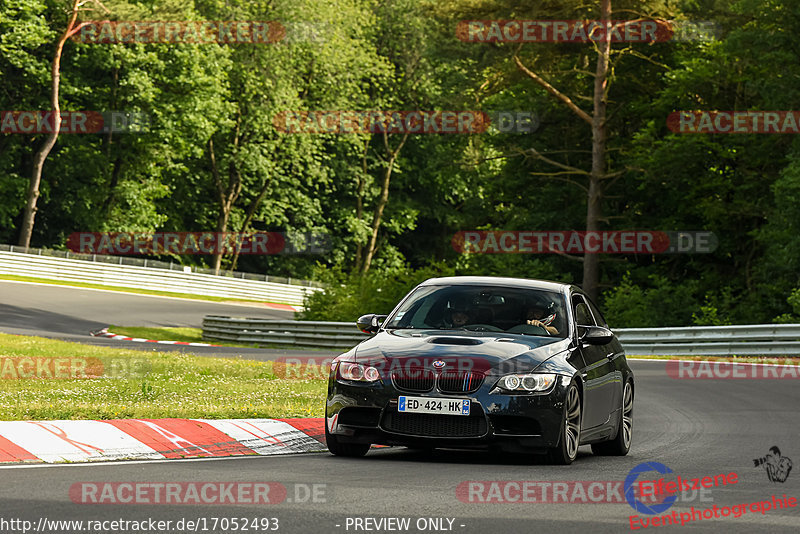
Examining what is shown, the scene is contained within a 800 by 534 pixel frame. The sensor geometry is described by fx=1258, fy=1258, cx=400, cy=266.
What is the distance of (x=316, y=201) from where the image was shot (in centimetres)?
7344

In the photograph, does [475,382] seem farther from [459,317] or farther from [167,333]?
[167,333]

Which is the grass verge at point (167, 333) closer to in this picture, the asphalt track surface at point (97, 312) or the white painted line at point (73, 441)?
the asphalt track surface at point (97, 312)

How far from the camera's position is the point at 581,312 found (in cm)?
1159

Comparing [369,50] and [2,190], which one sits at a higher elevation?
[369,50]

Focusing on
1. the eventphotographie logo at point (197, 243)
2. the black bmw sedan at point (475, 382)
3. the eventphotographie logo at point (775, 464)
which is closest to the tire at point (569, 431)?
the black bmw sedan at point (475, 382)

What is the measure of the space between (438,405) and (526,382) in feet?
2.32

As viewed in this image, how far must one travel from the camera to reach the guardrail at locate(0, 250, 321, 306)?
172 ft

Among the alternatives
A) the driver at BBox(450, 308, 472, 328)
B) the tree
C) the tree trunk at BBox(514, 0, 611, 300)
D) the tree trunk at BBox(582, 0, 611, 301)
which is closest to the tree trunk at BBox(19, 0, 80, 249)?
the tree

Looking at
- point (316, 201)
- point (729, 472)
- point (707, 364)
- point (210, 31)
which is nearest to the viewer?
point (729, 472)

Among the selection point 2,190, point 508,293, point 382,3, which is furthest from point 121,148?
point 508,293

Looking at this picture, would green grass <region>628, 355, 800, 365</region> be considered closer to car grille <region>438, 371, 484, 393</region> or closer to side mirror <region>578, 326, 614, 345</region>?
side mirror <region>578, 326, 614, 345</region>

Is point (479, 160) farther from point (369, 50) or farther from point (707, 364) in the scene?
point (369, 50)

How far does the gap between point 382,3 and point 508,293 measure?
68.3 meters

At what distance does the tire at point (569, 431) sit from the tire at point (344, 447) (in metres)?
1.52
